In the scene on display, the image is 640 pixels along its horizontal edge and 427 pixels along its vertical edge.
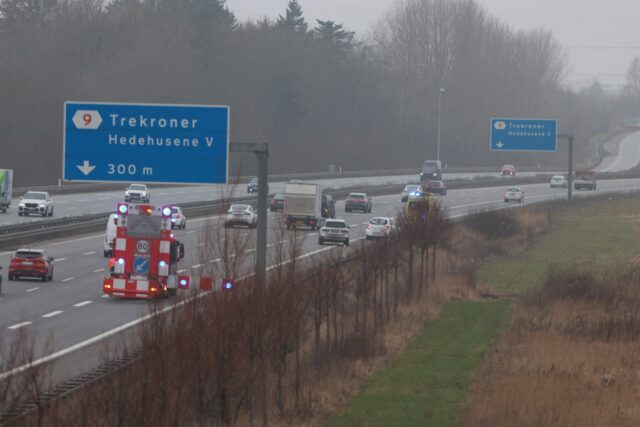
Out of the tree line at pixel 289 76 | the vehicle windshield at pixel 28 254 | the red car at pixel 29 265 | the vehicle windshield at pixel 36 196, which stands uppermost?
the tree line at pixel 289 76

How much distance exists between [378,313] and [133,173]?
36.3 ft

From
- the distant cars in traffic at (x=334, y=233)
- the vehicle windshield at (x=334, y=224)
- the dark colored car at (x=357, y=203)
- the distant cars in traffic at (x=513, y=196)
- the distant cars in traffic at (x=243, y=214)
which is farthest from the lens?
the distant cars in traffic at (x=513, y=196)

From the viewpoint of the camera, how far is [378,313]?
32.6 meters

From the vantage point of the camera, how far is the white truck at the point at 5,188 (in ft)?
210

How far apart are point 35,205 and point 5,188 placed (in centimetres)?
351

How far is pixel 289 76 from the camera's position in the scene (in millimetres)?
107250

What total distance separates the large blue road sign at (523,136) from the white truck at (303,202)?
420 inches

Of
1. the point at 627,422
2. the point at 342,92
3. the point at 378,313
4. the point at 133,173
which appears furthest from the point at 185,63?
the point at 627,422

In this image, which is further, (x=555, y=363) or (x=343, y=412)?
(x=555, y=363)

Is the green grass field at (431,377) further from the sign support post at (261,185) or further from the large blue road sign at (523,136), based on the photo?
the large blue road sign at (523,136)

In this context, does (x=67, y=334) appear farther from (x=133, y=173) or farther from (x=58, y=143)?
(x=58, y=143)

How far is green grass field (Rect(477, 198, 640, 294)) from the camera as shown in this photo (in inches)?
Result: 1816

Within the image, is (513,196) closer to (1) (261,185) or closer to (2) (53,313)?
(2) (53,313)

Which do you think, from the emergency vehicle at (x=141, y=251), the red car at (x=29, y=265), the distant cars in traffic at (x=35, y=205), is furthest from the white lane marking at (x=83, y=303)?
the distant cars in traffic at (x=35, y=205)
